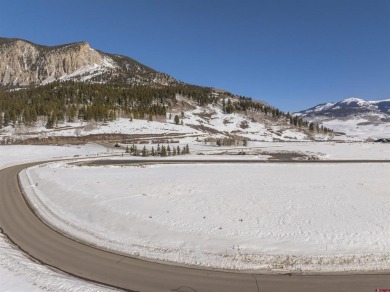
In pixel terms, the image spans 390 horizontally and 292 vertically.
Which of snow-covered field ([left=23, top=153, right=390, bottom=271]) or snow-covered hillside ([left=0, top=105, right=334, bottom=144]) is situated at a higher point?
snow-covered hillside ([left=0, top=105, right=334, bottom=144])

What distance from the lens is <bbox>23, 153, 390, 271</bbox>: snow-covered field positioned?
2009 centimetres

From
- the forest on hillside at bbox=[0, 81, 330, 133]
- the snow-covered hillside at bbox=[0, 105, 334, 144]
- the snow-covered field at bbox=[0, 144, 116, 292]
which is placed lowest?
the snow-covered field at bbox=[0, 144, 116, 292]

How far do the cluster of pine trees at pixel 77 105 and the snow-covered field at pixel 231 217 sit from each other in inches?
3632

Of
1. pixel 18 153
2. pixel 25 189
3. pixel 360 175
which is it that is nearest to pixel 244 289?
pixel 25 189

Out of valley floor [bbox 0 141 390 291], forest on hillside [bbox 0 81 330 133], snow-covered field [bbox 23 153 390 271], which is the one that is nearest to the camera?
valley floor [bbox 0 141 390 291]

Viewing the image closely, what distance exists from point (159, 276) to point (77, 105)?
146 m

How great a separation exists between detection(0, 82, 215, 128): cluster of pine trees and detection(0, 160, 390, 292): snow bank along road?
112m

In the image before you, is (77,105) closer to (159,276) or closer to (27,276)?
(27,276)

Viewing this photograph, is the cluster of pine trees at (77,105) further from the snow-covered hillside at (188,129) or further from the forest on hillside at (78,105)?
the snow-covered hillside at (188,129)

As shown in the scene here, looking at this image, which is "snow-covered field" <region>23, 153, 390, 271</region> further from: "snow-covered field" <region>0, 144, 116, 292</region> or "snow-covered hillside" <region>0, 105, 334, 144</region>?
"snow-covered hillside" <region>0, 105, 334, 144</region>

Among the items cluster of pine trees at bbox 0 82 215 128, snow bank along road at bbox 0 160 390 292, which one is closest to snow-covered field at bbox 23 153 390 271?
snow bank along road at bbox 0 160 390 292

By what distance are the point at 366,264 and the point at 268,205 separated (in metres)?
11.9

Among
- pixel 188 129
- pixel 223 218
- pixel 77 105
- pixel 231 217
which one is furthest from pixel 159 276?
pixel 77 105

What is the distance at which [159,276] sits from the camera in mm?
17469
